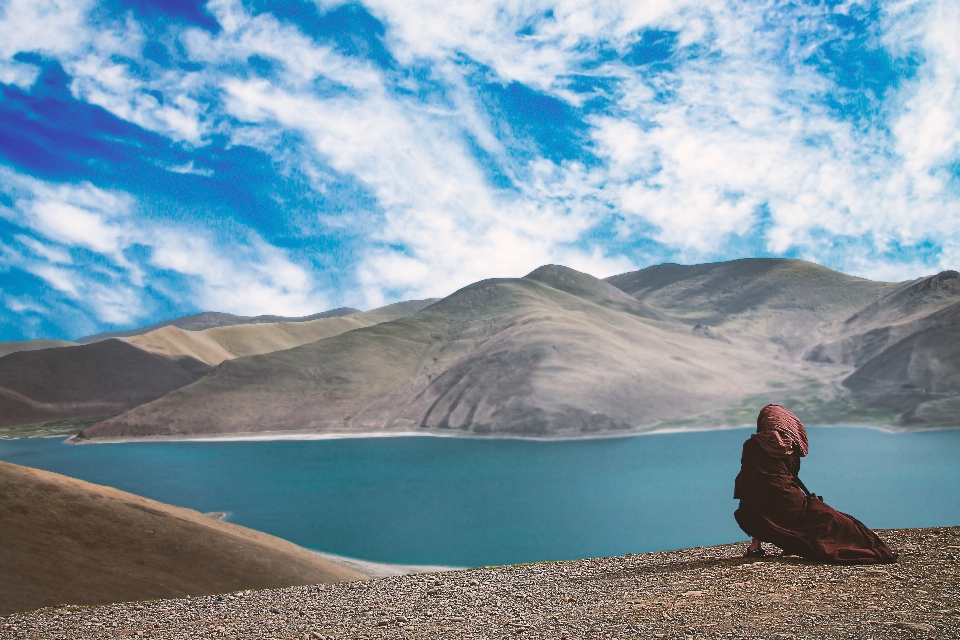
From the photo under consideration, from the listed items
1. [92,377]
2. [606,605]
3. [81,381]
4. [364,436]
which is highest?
[92,377]

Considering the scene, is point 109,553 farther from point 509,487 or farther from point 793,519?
point 509,487

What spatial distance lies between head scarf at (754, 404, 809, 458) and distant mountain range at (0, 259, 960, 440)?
8365 cm

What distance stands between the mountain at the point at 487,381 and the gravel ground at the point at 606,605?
8193 cm

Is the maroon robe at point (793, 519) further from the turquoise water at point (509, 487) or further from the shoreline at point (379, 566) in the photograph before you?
the turquoise water at point (509, 487)

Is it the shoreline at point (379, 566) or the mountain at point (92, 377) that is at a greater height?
the mountain at point (92, 377)

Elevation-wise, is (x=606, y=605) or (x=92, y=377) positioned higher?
(x=92, y=377)

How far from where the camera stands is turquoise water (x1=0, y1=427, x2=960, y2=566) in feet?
139

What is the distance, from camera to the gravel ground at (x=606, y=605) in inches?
305

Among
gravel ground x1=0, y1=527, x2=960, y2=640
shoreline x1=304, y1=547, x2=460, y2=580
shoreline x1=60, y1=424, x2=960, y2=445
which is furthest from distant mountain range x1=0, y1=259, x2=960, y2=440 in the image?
gravel ground x1=0, y1=527, x2=960, y2=640

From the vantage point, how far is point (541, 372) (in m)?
107

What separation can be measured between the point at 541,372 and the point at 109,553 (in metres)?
87.7

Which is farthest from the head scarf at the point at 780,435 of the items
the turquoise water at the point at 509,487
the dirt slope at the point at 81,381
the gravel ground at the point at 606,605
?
the dirt slope at the point at 81,381

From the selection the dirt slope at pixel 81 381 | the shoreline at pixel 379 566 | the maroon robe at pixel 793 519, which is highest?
the dirt slope at pixel 81 381

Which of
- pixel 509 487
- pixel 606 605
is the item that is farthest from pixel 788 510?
pixel 509 487
